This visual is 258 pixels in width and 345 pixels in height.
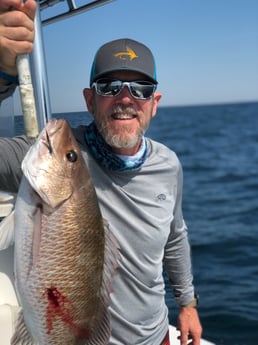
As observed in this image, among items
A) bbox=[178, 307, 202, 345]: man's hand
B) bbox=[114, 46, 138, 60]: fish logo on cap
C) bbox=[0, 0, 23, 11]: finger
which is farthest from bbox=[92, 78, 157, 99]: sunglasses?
bbox=[178, 307, 202, 345]: man's hand

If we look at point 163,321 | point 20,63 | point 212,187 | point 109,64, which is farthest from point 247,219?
point 20,63

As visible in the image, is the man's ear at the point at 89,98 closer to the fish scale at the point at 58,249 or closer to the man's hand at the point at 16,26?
the fish scale at the point at 58,249

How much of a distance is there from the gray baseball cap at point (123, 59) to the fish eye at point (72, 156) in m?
0.53

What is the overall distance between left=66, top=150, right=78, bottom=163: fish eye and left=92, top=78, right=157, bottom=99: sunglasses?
1.60ft

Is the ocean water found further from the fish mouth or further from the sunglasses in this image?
the fish mouth

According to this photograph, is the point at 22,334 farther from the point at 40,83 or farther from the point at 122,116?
the point at 40,83

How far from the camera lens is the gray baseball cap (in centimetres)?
216

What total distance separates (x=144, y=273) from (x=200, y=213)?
299 inches

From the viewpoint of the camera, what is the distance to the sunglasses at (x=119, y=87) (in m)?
2.17

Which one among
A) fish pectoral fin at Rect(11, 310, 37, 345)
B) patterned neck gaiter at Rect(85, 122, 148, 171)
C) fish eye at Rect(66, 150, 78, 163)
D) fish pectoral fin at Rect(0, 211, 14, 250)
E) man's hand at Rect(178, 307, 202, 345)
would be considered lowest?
man's hand at Rect(178, 307, 202, 345)

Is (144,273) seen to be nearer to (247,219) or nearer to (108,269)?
(108,269)

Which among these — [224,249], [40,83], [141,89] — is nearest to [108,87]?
[141,89]

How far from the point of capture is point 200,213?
9.75 metres

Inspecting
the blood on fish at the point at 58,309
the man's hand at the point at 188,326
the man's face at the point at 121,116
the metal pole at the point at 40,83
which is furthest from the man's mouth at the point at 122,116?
the man's hand at the point at 188,326
